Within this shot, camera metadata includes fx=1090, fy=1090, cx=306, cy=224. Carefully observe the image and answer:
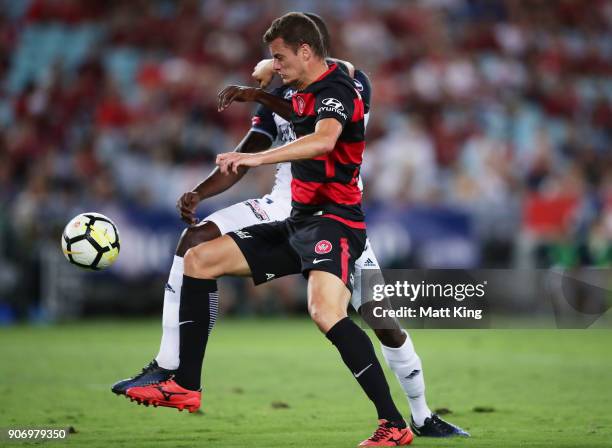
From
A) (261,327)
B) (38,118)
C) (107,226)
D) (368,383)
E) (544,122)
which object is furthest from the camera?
(544,122)

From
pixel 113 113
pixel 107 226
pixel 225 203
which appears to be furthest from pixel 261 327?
pixel 107 226

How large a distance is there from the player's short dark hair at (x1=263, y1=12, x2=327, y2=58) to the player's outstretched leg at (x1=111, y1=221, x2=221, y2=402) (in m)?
1.36

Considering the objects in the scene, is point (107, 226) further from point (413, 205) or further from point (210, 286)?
point (413, 205)

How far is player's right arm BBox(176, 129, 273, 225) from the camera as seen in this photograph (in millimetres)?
6531

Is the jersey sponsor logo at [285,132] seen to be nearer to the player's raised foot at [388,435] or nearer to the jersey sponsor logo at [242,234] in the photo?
the jersey sponsor logo at [242,234]

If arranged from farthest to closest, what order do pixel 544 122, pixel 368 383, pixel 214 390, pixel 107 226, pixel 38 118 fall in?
pixel 544 122, pixel 38 118, pixel 214 390, pixel 107 226, pixel 368 383

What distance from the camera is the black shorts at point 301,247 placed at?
5965 millimetres

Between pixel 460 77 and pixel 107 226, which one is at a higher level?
pixel 460 77

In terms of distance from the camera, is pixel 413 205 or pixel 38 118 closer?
pixel 413 205

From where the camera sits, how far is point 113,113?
1652 centimetres

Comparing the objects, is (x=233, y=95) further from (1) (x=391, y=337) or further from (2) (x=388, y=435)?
(2) (x=388, y=435)

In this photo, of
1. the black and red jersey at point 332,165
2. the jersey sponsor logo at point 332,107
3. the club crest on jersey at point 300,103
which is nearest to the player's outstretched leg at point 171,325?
the black and red jersey at point 332,165

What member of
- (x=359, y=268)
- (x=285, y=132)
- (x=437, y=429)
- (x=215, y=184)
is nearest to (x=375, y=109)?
(x=285, y=132)

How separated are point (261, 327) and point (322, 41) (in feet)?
29.3
